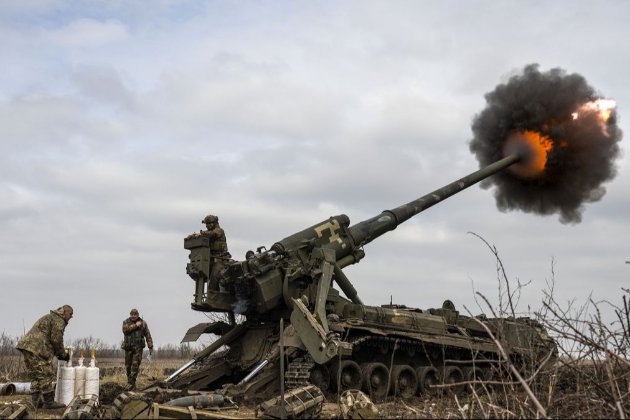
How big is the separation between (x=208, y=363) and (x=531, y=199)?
10.3 meters

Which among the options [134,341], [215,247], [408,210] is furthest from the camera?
[408,210]

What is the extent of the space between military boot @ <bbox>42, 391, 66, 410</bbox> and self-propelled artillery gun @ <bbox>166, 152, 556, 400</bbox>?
2876mm

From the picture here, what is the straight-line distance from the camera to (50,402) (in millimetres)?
13188

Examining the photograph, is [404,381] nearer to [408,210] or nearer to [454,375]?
[454,375]

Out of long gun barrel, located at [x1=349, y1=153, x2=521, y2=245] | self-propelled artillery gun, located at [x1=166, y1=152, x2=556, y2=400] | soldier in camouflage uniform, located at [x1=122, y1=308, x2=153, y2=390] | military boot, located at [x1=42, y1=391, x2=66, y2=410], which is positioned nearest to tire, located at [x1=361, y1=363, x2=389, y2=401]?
self-propelled artillery gun, located at [x1=166, y1=152, x2=556, y2=400]

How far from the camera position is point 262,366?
1472 cm

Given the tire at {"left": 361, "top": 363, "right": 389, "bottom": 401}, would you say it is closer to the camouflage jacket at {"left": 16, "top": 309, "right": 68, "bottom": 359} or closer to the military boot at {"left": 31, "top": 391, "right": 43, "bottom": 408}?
the camouflage jacket at {"left": 16, "top": 309, "right": 68, "bottom": 359}

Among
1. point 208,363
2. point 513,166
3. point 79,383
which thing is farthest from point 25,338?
point 513,166

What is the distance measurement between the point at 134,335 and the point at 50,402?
13.9 ft

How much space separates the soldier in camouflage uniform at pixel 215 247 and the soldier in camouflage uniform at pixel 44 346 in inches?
116

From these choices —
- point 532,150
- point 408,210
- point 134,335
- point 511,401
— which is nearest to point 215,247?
point 134,335

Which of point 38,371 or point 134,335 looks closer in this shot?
point 38,371

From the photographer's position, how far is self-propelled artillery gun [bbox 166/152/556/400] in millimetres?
14344

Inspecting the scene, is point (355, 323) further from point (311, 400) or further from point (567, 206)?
point (567, 206)
